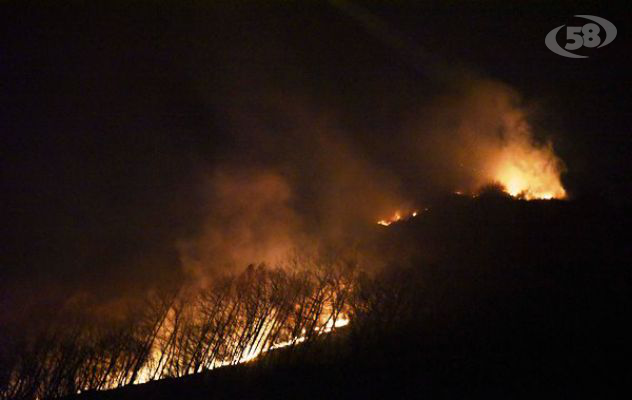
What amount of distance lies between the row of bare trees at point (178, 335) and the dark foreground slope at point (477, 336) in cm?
416

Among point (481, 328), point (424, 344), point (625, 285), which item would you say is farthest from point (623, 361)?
point (625, 285)

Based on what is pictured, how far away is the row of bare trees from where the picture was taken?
43562mm

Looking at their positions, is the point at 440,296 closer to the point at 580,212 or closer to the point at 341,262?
the point at 341,262

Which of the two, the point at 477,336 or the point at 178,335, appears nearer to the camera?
the point at 477,336

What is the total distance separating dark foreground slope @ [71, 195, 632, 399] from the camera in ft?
98.5

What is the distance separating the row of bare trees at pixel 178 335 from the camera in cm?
4356

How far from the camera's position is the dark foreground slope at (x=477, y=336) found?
3003 centimetres

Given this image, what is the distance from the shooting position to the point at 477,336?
128ft

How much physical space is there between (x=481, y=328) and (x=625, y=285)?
2864 cm

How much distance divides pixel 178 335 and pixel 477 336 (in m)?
37.2

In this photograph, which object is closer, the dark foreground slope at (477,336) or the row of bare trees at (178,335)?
the dark foreground slope at (477,336)

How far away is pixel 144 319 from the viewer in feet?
168

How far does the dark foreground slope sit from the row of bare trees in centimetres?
416

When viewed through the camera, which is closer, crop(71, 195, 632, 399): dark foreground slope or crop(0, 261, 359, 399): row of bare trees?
crop(71, 195, 632, 399): dark foreground slope
